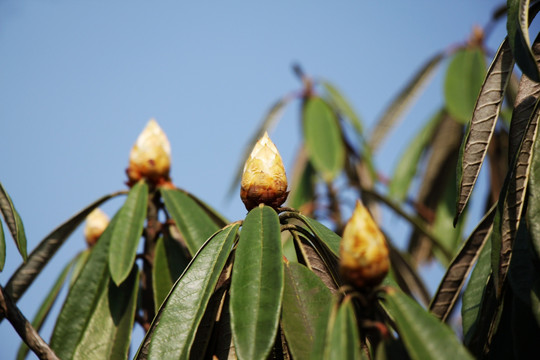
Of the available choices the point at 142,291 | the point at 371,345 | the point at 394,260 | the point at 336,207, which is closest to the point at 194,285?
the point at 371,345

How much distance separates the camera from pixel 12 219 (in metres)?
1.30

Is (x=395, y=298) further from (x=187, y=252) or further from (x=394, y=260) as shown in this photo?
(x=394, y=260)

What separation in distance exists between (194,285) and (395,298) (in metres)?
0.38

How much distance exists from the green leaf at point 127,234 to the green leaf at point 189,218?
7cm

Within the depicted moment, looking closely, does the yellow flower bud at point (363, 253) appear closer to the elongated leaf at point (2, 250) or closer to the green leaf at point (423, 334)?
the green leaf at point (423, 334)

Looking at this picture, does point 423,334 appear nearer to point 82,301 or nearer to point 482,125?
point 482,125

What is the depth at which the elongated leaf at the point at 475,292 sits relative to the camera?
1266mm

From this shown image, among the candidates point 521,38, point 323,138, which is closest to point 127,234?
point 521,38

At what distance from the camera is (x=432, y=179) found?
3.69m

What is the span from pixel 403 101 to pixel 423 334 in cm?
299

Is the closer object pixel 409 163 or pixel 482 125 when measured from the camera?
pixel 482 125

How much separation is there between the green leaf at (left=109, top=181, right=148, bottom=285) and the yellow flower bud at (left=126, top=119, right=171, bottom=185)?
0.30 ft

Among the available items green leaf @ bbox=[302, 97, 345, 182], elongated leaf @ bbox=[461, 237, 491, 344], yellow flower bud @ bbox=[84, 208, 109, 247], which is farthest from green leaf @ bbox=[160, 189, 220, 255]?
green leaf @ bbox=[302, 97, 345, 182]

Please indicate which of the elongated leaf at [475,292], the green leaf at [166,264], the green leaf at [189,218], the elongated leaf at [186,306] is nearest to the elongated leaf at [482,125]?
the elongated leaf at [475,292]
